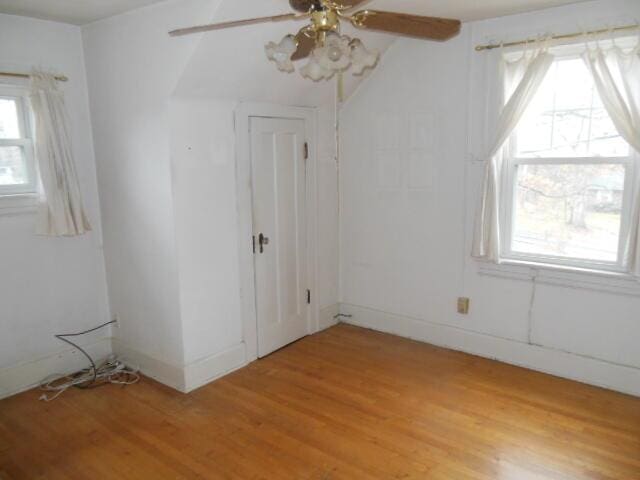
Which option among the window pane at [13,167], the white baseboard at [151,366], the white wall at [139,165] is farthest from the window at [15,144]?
the white baseboard at [151,366]

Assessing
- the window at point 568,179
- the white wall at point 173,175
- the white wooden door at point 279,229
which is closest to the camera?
the white wall at point 173,175

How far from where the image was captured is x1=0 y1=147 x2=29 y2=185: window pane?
316cm

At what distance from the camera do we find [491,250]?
3443 mm

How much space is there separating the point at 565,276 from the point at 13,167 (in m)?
3.93

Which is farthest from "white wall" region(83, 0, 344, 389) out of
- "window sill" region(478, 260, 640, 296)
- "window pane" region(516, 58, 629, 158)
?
"window sill" region(478, 260, 640, 296)

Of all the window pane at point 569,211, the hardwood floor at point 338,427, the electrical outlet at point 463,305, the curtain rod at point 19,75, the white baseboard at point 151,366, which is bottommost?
the hardwood floor at point 338,427

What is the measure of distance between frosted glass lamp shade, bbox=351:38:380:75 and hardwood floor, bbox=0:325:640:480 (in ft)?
6.42

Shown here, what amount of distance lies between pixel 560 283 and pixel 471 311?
0.71 m

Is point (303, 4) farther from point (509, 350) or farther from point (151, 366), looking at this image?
point (509, 350)

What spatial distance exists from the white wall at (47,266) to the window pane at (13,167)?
247 mm

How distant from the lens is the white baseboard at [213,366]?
3238mm

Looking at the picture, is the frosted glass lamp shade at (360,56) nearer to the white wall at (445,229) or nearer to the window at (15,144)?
the white wall at (445,229)

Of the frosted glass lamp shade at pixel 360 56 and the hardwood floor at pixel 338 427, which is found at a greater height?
the frosted glass lamp shade at pixel 360 56

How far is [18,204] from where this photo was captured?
3182mm
